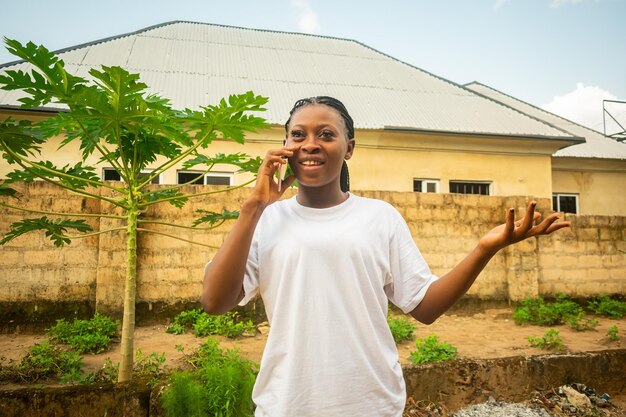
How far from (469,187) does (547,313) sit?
4.66 metres

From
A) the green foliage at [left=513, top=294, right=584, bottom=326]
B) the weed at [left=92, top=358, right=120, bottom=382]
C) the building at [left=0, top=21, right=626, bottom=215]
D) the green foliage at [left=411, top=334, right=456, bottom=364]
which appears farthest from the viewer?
the building at [left=0, top=21, right=626, bottom=215]

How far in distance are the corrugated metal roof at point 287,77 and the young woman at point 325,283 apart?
758cm

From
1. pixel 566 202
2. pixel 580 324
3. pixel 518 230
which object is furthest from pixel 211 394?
pixel 566 202

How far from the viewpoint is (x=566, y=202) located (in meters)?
11.7

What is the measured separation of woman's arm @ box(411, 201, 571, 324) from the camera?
3.75ft

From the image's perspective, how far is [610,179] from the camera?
11.9 metres

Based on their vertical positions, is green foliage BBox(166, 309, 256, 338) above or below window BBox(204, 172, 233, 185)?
below

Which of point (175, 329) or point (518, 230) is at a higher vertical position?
point (518, 230)

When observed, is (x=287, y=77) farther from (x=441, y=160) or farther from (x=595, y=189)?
(x=595, y=189)

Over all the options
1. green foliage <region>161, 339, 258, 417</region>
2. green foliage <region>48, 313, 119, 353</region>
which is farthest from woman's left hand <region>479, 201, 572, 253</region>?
green foliage <region>48, 313, 119, 353</region>

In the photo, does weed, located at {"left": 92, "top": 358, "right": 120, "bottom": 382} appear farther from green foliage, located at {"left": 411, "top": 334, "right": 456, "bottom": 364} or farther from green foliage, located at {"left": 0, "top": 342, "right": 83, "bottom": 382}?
green foliage, located at {"left": 411, "top": 334, "right": 456, "bottom": 364}

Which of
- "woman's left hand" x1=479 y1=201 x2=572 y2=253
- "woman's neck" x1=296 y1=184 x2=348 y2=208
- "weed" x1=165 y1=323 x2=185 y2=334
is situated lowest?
"weed" x1=165 y1=323 x2=185 y2=334

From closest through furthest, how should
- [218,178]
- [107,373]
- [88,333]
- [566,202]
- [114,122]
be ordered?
1. [114,122]
2. [107,373]
3. [88,333]
4. [218,178]
5. [566,202]

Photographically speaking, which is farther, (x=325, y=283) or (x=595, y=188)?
(x=595, y=188)
